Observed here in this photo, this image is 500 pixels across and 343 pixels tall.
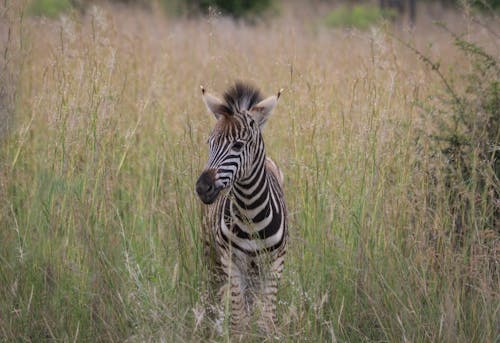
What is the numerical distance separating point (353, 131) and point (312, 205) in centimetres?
68

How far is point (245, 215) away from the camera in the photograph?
13.4ft

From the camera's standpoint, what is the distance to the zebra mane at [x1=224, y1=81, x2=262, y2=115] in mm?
4156

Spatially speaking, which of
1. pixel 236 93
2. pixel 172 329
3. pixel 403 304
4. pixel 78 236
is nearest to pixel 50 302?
pixel 78 236

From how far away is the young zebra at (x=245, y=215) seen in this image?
3.88m

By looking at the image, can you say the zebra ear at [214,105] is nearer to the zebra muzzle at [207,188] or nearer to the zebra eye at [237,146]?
the zebra eye at [237,146]

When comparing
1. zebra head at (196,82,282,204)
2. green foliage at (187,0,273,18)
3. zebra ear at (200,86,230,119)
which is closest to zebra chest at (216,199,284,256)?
zebra head at (196,82,282,204)

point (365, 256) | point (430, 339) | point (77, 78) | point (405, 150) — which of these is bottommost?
point (430, 339)

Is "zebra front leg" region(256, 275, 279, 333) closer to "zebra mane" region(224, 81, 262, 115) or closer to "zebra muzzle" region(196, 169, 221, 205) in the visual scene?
"zebra muzzle" region(196, 169, 221, 205)

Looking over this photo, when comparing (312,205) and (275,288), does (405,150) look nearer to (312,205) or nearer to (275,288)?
(312,205)

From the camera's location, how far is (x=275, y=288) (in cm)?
408

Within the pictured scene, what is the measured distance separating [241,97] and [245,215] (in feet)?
2.20

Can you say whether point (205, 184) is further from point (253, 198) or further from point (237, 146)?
point (253, 198)

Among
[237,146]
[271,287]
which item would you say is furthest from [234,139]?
[271,287]

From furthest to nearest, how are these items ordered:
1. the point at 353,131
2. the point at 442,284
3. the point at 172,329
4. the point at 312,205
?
the point at 353,131 < the point at 312,205 < the point at 442,284 < the point at 172,329
